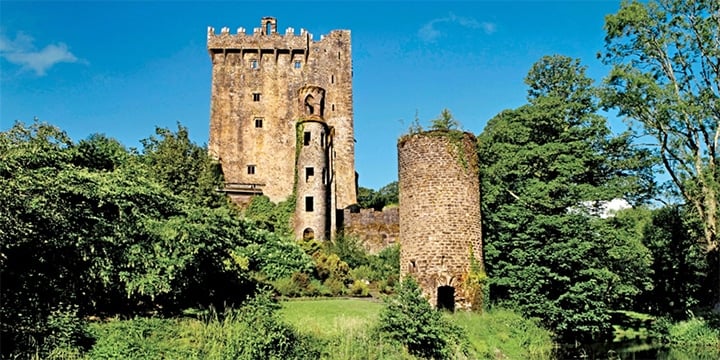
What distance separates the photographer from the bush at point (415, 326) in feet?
49.9

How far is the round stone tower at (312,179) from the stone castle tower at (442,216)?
527 inches

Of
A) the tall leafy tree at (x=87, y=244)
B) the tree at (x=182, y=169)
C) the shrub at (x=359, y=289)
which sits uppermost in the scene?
the tree at (x=182, y=169)

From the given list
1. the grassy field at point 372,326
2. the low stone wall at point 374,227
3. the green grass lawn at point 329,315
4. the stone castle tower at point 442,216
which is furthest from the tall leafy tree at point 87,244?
the low stone wall at point 374,227

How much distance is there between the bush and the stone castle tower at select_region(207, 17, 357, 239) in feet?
79.0

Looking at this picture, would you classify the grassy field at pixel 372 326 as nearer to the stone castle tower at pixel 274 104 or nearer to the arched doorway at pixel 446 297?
the arched doorway at pixel 446 297

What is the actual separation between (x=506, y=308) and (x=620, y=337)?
6.37 metres

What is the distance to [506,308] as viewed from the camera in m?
21.6

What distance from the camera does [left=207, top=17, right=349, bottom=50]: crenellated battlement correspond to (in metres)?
43.8

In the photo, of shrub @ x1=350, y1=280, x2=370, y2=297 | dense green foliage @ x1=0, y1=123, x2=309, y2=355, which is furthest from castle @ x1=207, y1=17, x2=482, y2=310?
dense green foliage @ x1=0, y1=123, x2=309, y2=355

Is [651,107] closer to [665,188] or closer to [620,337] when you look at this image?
[665,188]

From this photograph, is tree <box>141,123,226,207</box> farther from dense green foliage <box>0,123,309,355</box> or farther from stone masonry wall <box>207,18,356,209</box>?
dense green foliage <box>0,123,309,355</box>

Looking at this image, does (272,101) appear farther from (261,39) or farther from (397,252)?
(397,252)

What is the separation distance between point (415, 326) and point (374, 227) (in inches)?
806

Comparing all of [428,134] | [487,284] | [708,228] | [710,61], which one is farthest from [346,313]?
[710,61]
